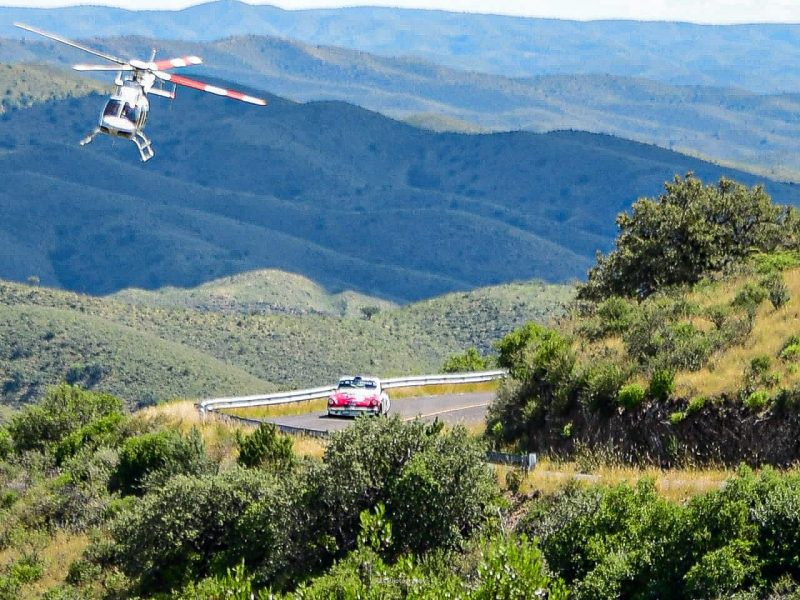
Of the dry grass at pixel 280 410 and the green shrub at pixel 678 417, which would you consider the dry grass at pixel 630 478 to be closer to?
the green shrub at pixel 678 417

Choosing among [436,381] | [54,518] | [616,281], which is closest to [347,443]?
[54,518]

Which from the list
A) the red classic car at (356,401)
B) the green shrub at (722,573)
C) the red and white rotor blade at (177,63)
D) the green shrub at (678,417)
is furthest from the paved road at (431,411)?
the green shrub at (722,573)

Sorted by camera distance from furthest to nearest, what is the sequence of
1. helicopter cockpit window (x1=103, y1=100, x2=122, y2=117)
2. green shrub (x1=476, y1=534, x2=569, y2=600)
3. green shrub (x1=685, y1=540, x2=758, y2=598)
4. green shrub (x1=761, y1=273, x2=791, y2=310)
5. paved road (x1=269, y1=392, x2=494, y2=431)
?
helicopter cockpit window (x1=103, y1=100, x2=122, y2=117)
paved road (x1=269, y1=392, x2=494, y2=431)
green shrub (x1=761, y1=273, x2=791, y2=310)
green shrub (x1=685, y1=540, x2=758, y2=598)
green shrub (x1=476, y1=534, x2=569, y2=600)

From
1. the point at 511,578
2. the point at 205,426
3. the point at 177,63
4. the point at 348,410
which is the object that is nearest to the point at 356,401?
the point at 348,410

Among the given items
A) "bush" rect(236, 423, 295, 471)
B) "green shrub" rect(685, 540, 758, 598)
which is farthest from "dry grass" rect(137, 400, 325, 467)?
"green shrub" rect(685, 540, 758, 598)

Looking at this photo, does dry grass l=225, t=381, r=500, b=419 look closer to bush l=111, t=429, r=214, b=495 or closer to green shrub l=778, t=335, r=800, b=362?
bush l=111, t=429, r=214, b=495
